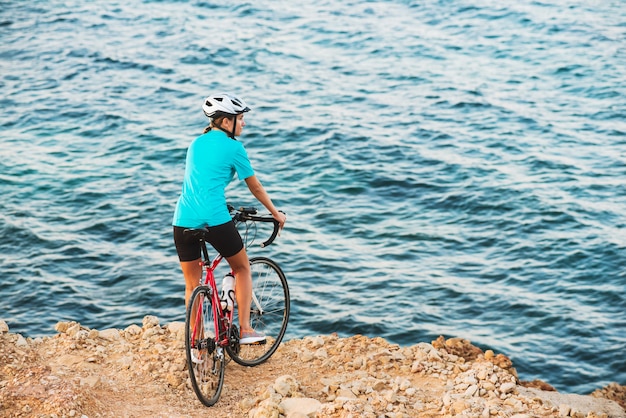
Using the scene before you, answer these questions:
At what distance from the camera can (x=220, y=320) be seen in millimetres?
7688

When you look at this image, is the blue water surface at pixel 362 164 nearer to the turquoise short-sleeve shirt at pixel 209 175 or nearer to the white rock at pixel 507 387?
the white rock at pixel 507 387

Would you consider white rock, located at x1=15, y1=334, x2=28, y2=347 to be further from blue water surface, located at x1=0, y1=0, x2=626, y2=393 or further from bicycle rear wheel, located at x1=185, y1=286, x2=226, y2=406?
blue water surface, located at x1=0, y1=0, x2=626, y2=393

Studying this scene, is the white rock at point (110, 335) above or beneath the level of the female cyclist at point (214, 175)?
beneath

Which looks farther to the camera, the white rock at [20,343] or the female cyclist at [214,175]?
the white rock at [20,343]

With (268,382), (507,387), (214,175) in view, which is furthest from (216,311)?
(507,387)

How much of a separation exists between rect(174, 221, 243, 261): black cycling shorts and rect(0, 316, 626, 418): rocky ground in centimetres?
135

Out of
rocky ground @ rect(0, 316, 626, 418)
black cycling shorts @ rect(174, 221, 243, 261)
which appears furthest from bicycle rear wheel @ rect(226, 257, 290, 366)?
black cycling shorts @ rect(174, 221, 243, 261)

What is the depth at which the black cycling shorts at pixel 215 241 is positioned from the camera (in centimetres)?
721

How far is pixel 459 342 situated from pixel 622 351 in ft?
13.7

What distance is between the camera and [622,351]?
514 inches

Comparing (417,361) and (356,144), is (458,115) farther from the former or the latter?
(417,361)

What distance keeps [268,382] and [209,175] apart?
2310 millimetres

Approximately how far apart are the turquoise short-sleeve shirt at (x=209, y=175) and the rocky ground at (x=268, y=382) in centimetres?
174

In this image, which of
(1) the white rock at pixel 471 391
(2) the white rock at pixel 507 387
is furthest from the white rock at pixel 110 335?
(2) the white rock at pixel 507 387
